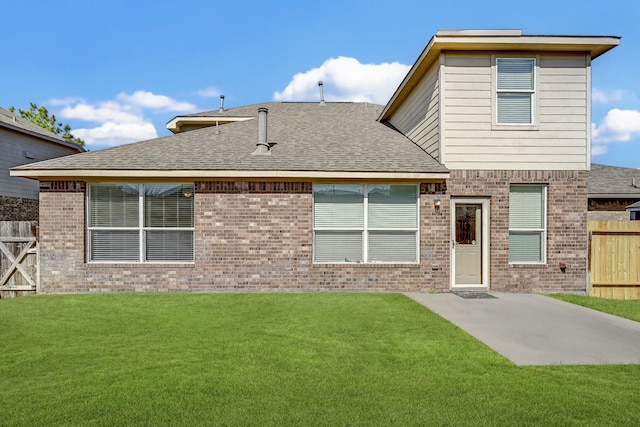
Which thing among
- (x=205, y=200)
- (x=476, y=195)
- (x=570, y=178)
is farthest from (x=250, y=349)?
(x=570, y=178)

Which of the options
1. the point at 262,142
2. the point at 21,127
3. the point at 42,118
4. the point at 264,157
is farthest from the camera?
the point at 42,118

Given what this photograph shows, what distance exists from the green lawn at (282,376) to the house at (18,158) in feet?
37.1

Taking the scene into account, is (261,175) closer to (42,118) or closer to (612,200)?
(612,200)

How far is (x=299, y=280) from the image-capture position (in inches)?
354

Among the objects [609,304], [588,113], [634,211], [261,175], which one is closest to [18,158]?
[261,175]

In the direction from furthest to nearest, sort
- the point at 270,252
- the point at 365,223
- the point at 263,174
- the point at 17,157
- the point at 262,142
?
the point at 17,157
the point at 262,142
the point at 365,223
the point at 270,252
the point at 263,174

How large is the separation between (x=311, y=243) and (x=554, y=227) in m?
6.08

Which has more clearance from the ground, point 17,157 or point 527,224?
point 17,157

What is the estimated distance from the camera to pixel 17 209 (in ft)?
49.4

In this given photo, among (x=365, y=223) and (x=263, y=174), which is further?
(x=365, y=223)

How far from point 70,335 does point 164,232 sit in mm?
3849

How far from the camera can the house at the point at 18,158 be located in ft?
47.8

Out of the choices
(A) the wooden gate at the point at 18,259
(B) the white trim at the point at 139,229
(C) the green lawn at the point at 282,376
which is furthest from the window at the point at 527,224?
(A) the wooden gate at the point at 18,259

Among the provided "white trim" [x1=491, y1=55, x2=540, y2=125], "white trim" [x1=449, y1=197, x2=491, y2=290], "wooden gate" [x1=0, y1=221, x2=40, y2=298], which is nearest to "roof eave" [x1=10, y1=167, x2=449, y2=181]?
"white trim" [x1=449, y1=197, x2=491, y2=290]
